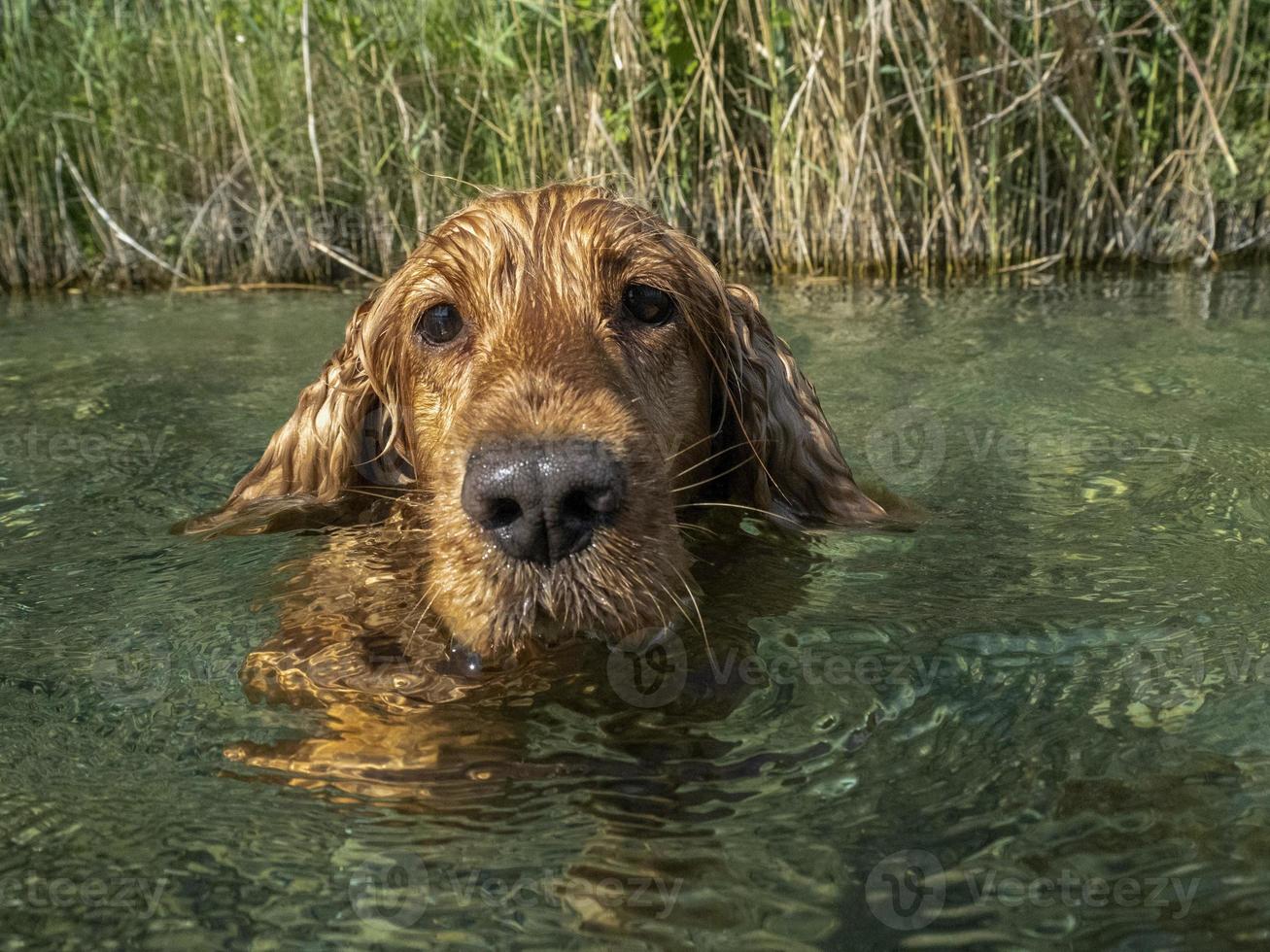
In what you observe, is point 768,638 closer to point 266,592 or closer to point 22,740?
point 266,592

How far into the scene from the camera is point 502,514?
249cm

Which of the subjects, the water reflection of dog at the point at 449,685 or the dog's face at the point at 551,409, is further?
the dog's face at the point at 551,409

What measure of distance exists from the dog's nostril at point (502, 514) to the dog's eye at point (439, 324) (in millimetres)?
982

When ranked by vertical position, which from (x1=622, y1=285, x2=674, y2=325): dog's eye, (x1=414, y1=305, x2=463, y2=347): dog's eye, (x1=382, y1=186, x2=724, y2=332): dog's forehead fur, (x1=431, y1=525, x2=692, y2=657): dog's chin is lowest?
(x1=431, y1=525, x2=692, y2=657): dog's chin

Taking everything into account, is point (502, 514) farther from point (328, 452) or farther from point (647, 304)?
point (328, 452)

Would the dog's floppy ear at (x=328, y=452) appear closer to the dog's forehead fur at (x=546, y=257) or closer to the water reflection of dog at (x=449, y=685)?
the dog's forehead fur at (x=546, y=257)

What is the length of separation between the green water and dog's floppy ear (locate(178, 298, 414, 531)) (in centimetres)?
16

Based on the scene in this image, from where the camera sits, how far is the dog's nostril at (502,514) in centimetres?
247

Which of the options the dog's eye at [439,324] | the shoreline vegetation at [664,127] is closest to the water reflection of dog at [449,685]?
the dog's eye at [439,324]

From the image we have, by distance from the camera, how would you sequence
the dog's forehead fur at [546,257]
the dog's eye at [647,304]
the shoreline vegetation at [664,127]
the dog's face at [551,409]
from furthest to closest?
the shoreline vegetation at [664,127] < the dog's eye at [647,304] < the dog's forehead fur at [546,257] < the dog's face at [551,409]

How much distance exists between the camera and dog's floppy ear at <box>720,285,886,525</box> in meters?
3.82

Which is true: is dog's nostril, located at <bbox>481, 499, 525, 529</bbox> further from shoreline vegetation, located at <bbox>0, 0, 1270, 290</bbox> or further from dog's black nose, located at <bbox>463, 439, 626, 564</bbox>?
shoreline vegetation, located at <bbox>0, 0, 1270, 290</bbox>

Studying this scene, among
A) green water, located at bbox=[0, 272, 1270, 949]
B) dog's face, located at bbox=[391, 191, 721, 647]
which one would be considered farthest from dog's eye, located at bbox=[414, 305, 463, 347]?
green water, located at bbox=[0, 272, 1270, 949]

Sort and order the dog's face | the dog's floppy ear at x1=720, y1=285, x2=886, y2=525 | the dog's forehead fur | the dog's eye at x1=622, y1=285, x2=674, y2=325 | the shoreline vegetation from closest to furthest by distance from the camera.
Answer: the dog's face
the dog's forehead fur
the dog's eye at x1=622, y1=285, x2=674, y2=325
the dog's floppy ear at x1=720, y1=285, x2=886, y2=525
the shoreline vegetation
